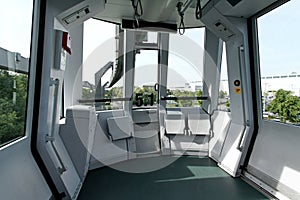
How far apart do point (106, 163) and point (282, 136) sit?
8.62ft

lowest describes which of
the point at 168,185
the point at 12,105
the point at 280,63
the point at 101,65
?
the point at 168,185

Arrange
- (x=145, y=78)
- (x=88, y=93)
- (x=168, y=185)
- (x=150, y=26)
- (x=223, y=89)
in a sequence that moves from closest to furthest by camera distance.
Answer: (x=168, y=185)
(x=150, y=26)
(x=88, y=93)
(x=223, y=89)
(x=145, y=78)

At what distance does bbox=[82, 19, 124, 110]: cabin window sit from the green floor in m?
1.29

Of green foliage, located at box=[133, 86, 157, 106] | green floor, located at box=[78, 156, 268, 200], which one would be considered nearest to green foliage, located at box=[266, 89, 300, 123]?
green floor, located at box=[78, 156, 268, 200]

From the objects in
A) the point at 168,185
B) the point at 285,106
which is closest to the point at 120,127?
the point at 168,185

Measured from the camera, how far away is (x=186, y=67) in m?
4.78

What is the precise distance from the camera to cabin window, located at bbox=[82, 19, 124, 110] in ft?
13.1

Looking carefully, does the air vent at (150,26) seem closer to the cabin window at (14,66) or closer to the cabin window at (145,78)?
the cabin window at (145,78)

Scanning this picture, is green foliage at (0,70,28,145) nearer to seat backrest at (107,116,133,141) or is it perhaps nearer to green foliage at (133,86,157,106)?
seat backrest at (107,116,133,141)

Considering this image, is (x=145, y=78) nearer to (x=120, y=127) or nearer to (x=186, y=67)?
(x=186, y=67)

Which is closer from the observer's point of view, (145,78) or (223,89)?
(223,89)

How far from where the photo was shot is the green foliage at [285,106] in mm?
2701

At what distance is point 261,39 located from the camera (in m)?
3.22

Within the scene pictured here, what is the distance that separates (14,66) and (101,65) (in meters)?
2.40
